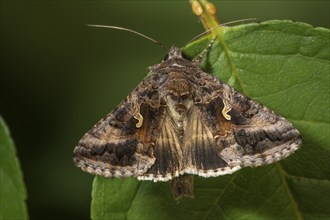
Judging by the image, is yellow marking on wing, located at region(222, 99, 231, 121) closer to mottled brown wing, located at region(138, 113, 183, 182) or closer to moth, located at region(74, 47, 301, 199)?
moth, located at region(74, 47, 301, 199)

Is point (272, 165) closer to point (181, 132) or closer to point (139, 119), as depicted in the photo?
point (181, 132)

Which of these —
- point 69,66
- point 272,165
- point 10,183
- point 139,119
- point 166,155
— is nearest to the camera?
point 10,183

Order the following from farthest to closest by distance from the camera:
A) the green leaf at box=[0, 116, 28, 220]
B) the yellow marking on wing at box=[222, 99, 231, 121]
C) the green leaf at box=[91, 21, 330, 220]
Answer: the yellow marking on wing at box=[222, 99, 231, 121], the green leaf at box=[91, 21, 330, 220], the green leaf at box=[0, 116, 28, 220]

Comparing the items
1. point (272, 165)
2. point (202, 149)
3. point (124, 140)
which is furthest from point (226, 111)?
point (124, 140)

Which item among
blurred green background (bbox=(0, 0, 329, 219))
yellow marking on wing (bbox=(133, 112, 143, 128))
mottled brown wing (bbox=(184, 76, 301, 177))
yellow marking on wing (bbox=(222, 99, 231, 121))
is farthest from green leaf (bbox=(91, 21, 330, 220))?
blurred green background (bbox=(0, 0, 329, 219))

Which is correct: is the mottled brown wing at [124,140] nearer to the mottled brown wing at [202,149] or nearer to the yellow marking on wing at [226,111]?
the mottled brown wing at [202,149]

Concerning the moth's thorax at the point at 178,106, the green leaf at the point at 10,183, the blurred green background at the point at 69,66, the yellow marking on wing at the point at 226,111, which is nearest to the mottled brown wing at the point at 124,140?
the moth's thorax at the point at 178,106
